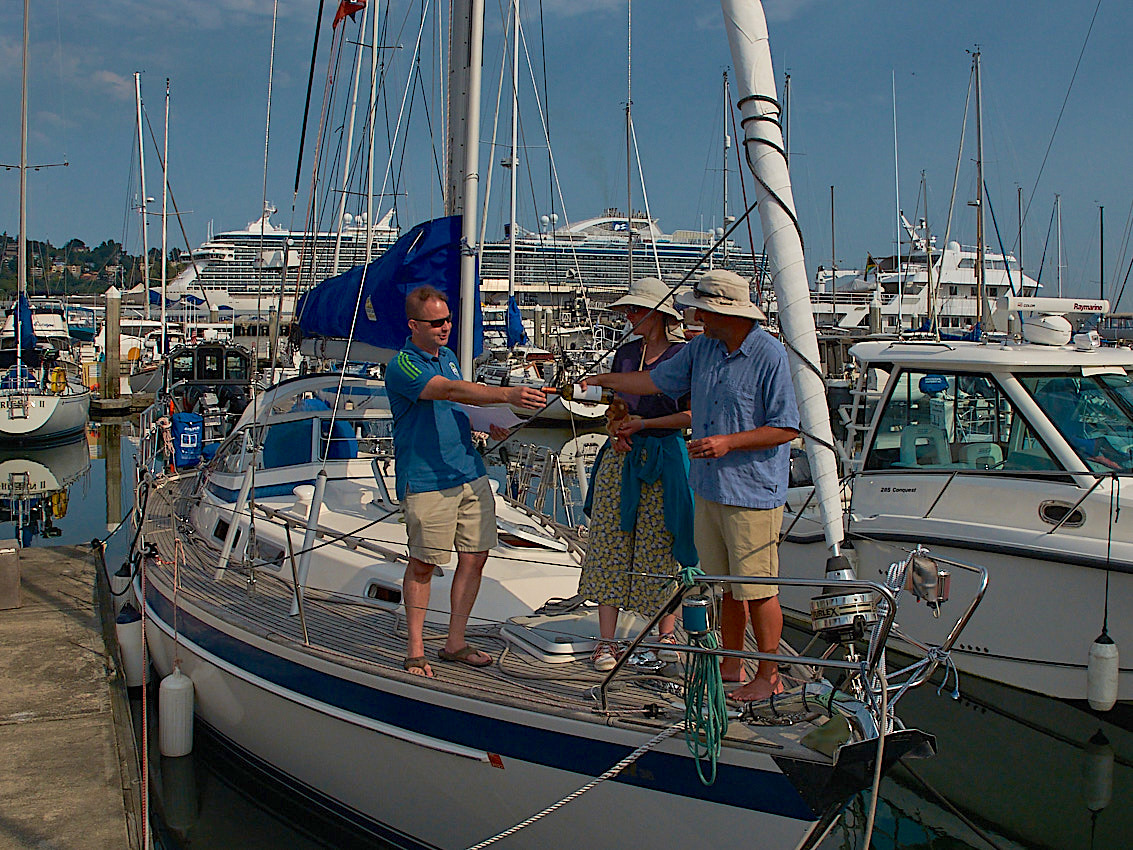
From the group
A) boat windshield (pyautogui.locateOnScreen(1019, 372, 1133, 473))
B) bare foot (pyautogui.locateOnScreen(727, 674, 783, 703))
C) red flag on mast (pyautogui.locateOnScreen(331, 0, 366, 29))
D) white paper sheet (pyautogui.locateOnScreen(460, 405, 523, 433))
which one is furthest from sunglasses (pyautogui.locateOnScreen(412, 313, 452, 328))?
boat windshield (pyautogui.locateOnScreen(1019, 372, 1133, 473))

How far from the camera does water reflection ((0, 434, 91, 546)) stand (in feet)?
47.7

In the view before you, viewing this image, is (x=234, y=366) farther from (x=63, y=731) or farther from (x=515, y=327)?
(x=63, y=731)

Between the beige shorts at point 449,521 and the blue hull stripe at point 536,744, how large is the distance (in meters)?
0.61

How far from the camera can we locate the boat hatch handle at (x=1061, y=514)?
617 cm

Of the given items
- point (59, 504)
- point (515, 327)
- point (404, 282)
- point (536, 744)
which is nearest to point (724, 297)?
point (536, 744)

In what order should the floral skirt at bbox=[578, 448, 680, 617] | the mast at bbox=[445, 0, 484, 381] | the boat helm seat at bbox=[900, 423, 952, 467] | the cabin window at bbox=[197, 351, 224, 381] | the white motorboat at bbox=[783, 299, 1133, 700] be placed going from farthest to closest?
1. the cabin window at bbox=[197, 351, 224, 381]
2. the boat helm seat at bbox=[900, 423, 952, 467]
3. the white motorboat at bbox=[783, 299, 1133, 700]
4. the mast at bbox=[445, 0, 484, 381]
5. the floral skirt at bbox=[578, 448, 680, 617]

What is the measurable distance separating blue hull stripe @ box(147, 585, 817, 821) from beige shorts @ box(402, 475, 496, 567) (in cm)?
61

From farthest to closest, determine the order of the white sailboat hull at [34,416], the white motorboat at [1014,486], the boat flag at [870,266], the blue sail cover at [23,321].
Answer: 1. the boat flag at [870,266]
2. the blue sail cover at [23,321]
3. the white sailboat hull at [34,416]
4. the white motorboat at [1014,486]

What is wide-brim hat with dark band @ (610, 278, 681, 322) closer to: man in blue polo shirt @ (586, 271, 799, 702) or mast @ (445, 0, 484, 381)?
man in blue polo shirt @ (586, 271, 799, 702)

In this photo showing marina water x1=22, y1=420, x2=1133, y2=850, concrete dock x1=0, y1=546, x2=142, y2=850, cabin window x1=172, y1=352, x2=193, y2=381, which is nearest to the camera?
concrete dock x1=0, y1=546, x2=142, y2=850

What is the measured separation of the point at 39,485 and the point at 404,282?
47.4 feet

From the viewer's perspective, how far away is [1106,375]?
265 inches

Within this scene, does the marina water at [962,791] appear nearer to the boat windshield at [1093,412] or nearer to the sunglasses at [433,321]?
the boat windshield at [1093,412]

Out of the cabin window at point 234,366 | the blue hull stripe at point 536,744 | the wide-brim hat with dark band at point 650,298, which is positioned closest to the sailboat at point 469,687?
the blue hull stripe at point 536,744
